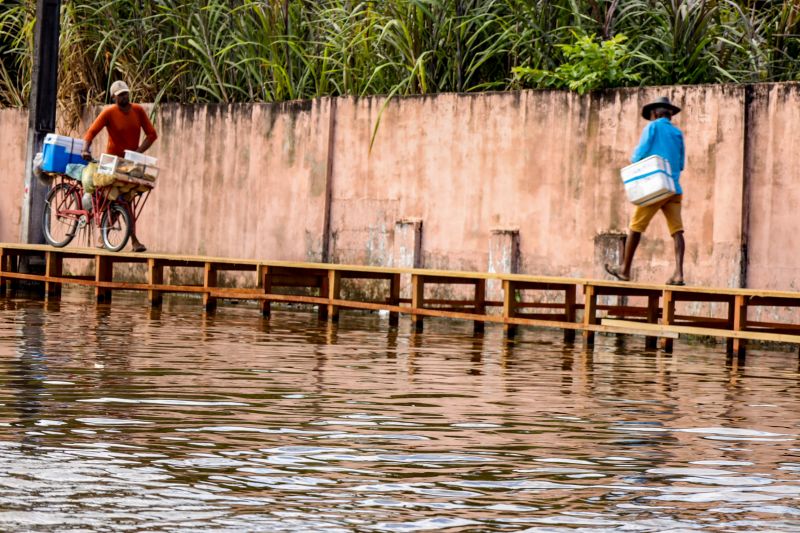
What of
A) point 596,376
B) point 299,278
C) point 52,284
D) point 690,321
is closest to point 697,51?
point 690,321

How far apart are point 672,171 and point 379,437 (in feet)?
23.6

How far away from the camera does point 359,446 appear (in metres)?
6.75

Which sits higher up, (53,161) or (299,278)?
(53,161)

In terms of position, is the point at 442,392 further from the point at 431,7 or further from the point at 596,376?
the point at 431,7

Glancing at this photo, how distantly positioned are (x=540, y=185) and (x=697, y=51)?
207 centimetres

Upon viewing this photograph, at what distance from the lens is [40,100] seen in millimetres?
18000

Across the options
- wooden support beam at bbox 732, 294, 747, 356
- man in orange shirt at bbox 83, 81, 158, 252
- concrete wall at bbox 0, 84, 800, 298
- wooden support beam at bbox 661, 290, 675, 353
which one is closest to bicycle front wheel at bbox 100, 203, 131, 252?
man in orange shirt at bbox 83, 81, 158, 252

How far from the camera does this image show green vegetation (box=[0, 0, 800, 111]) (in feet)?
52.1

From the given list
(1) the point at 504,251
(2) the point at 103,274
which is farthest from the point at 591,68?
(2) the point at 103,274

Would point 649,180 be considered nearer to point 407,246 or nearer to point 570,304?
point 570,304

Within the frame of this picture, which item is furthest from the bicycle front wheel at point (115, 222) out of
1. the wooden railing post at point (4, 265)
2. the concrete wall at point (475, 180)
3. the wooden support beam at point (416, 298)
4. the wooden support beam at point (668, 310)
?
the wooden support beam at point (668, 310)

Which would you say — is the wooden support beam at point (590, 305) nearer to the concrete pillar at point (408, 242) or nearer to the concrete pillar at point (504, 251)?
the concrete pillar at point (504, 251)

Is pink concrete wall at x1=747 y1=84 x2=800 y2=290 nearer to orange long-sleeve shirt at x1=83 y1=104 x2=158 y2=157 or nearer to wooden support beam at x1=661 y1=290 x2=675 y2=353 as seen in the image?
wooden support beam at x1=661 y1=290 x2=675 y2=353

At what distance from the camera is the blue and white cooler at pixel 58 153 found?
56.0 ft
